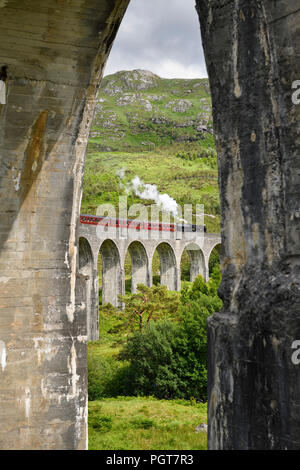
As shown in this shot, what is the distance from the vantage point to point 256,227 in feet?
7.91

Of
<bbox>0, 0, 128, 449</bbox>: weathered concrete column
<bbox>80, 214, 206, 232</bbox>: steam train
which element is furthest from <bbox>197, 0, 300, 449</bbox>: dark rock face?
<bbox>80, 214, 206, 232</bbox>: steam train

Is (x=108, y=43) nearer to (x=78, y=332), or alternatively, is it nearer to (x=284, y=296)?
(x=78, y=332)

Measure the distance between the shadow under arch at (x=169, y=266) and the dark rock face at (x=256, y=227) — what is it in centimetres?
3512

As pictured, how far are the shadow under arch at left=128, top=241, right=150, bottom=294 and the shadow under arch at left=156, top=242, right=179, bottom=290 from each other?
3.63 metres

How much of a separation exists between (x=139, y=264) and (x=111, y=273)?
4.26 metres

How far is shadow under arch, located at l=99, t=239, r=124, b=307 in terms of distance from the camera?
3058cm

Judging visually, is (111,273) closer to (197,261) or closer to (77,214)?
(197,261)

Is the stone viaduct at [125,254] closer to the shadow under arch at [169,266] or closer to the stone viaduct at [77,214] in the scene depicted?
the shadow under arch at [169,266]

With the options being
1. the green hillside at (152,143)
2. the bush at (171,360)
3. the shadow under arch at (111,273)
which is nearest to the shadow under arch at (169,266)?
the shadow under arch at (111,273)

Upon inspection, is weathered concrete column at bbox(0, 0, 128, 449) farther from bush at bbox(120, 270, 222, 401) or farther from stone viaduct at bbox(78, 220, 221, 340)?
stone viaduct at bbox(78, 220, 221, 340)

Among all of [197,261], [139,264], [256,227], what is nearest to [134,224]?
[139,264]

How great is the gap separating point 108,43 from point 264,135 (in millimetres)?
4490

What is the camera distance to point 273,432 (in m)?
2.11
